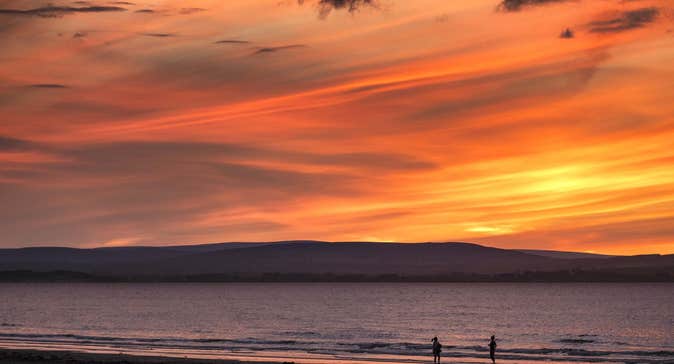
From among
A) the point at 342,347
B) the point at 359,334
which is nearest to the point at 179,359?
the point at 342,347

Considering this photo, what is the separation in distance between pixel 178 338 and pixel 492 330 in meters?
41.0

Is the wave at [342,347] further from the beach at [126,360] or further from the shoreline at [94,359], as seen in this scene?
the shoreline at [94,359]

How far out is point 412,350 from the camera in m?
80.9

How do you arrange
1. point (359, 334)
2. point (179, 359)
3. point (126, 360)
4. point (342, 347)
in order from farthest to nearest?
point (359, 334)
point (342, 347)
point (179, 359)
point (126, 360)

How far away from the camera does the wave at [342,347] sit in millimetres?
75375

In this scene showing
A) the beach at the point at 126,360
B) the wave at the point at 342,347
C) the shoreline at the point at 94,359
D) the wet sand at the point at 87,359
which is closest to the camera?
the wet sand at the point at 87,359

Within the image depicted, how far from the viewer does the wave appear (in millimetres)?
75375

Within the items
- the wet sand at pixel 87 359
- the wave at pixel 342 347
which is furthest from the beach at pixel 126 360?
the wave at pixel 342 347

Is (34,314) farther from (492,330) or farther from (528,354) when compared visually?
(528,354)

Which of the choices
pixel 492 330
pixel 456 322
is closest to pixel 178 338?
pixel 492 330

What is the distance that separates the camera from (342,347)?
8469cm

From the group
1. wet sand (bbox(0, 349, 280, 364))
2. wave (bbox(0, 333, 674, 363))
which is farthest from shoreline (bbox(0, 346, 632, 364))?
wave (bbox(0, 333, 674, 363))

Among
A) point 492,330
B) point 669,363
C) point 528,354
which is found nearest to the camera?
point 669,363

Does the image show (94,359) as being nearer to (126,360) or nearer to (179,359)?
(126,360)
